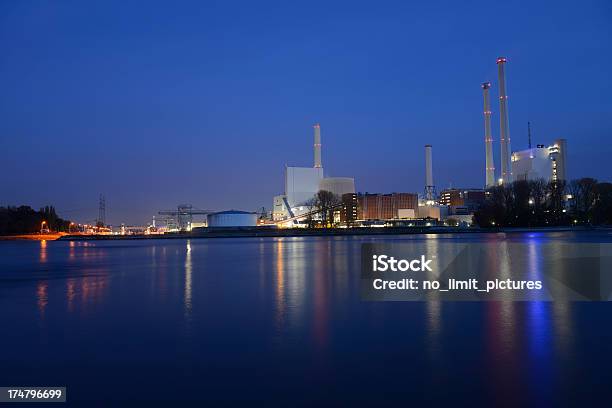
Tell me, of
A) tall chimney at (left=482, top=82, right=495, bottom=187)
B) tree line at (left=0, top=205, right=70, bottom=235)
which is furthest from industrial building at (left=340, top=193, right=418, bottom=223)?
tree line at (left=0, top=205, right=70, bottom=235)

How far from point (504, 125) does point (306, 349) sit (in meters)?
107

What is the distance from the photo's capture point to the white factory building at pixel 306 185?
12694cm

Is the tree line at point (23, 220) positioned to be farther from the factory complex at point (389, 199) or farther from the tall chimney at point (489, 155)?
the tall chimney at point (489, 155)

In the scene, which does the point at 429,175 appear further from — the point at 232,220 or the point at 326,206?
the point at 232,220

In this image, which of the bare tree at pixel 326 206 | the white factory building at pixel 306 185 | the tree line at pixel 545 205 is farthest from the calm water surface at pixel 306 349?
the white factory building at pixel 306 185

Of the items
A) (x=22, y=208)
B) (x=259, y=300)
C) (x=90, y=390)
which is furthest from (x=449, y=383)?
(x=22, y=208)

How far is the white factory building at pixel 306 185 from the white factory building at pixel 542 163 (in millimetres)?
40944

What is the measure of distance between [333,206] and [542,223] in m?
47.4

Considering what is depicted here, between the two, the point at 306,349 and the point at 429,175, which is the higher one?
the point at 429,175

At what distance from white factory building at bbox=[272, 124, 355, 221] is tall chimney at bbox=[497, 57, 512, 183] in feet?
127

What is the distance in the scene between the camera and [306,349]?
258 inches

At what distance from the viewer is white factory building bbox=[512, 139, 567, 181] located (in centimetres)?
10412

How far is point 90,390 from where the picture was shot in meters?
5.05

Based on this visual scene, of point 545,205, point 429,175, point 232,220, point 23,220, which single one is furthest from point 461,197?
point 23,220
